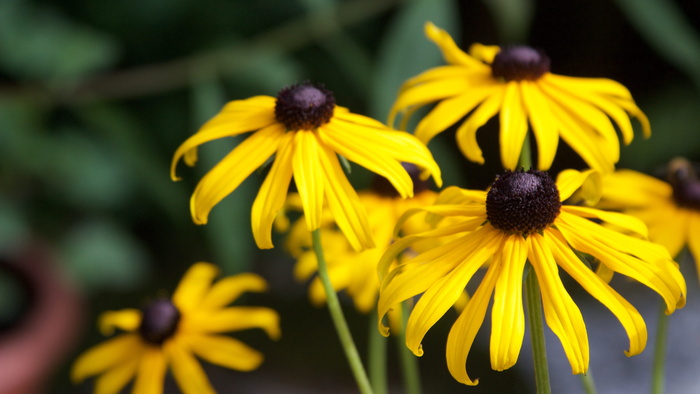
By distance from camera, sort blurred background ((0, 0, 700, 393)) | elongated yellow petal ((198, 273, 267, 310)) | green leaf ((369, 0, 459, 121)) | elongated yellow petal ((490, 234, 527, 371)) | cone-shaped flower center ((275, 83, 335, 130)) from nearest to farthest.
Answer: elongated yellow petal ((490, 234, 527, 371)), cone-shaped flower center ((275, 83, 335, 130)), elongated yellow petal ((198, 273, 267, 310)), green leaf ((369, 0, 459, 121)), blurred background ((0, 0, 700, 393))

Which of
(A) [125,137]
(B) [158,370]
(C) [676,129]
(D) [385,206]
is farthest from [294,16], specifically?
(B) [158,370]

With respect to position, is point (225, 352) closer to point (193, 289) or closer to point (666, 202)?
point (193, 289)

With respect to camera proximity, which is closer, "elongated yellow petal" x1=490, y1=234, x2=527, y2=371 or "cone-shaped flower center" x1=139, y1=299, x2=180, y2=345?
"elongated yellow petal" x1=490, y1=234, x2=527, y2=371

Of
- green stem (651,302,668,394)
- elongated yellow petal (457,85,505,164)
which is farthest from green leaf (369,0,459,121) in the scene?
green stem (651,302,668,394)

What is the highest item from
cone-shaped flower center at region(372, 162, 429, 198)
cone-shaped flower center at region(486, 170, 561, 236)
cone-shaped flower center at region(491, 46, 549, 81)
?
cone-shaped flower center at region(372, 162, 429, 198)

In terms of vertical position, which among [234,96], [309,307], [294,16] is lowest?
[309,307]

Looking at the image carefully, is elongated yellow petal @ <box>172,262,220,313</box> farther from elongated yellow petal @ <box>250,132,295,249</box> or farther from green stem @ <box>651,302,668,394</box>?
green stem @ <box>651,302,668,394</box>

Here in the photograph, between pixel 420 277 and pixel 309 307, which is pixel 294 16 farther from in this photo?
pixel 420 277
